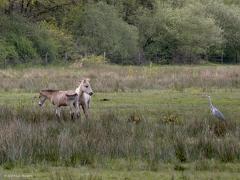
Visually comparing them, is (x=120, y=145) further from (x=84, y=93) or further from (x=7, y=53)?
(x=7, y=53)

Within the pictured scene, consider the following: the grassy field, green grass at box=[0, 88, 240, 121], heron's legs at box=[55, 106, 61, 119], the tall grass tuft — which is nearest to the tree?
green grass at box=[0, 88, 240, 121]

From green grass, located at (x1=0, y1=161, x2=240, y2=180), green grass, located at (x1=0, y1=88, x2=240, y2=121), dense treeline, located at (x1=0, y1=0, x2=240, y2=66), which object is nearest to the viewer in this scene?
green grass, located at (x1=0, y1=161, x2=240, y2=180)

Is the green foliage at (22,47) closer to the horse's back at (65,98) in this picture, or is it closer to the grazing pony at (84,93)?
the grazing pony at (84,93)

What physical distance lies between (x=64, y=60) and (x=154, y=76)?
75.4ft

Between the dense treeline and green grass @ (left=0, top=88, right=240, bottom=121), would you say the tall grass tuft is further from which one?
the dense treeline

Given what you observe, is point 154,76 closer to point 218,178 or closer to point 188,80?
point 188,80

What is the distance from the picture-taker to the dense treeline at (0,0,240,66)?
183ft

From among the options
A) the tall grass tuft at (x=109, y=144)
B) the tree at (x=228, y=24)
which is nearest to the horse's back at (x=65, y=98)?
the tall grass tuft at (x=109, y=144)

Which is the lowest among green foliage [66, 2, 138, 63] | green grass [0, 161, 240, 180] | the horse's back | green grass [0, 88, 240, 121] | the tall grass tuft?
green grass [0, 88, 240, 121]

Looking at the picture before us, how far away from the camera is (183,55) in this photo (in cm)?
7406

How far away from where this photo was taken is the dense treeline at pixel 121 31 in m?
55.8

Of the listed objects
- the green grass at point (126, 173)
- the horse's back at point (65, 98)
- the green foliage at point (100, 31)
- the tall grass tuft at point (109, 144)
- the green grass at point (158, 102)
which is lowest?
the green grass at point (158, 102)

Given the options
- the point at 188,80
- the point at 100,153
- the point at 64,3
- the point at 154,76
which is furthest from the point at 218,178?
the point at 64,3

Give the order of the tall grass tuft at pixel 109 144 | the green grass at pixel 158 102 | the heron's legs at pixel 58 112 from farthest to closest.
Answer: the green grass at pixel 158 102
the heron's legs at pixel 58 112
the tall grass tuft at pixel 109 144
